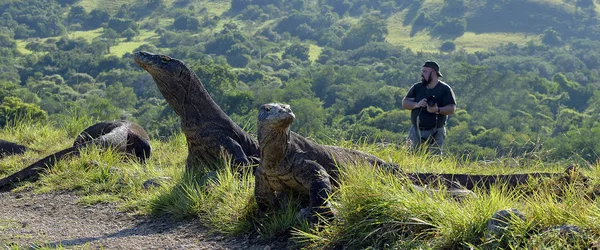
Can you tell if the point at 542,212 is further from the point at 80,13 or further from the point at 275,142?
the point at 80,13

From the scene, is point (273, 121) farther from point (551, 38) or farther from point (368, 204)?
point (551, 38)

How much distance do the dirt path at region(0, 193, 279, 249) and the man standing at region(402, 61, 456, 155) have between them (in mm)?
4225

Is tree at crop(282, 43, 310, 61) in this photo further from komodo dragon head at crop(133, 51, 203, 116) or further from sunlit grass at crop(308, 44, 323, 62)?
komodo dragon head at crop(133, 51, 203, 116)

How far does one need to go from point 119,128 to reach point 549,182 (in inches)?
222

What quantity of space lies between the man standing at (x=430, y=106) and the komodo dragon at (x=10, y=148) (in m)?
4.78

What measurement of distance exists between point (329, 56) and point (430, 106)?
110189mm

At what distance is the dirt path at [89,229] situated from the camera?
5.78 meters

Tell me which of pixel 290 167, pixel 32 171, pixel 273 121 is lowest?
pixel 32 171

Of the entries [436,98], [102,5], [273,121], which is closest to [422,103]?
[436,98]

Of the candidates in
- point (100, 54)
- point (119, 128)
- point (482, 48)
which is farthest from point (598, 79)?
point (119, 128)

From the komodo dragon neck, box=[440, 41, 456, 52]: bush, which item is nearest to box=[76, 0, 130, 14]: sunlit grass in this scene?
box=[440, 41, 456, 52]: bush

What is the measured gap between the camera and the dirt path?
578cm

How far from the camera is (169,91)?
795 cm

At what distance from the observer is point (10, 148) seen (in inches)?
413
